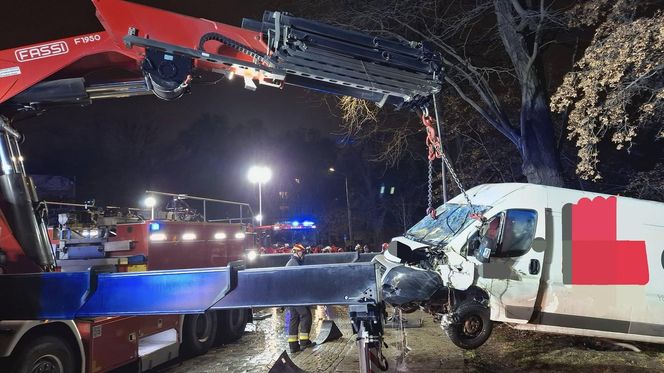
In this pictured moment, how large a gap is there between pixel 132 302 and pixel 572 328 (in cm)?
647

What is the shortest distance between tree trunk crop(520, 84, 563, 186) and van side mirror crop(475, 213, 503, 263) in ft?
18.7

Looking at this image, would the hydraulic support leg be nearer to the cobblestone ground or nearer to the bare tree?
the cobblestone ground

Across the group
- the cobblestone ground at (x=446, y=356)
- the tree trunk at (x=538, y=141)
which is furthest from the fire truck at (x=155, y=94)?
the tree trunk at (x=538, y=141)

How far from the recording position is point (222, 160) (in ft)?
162

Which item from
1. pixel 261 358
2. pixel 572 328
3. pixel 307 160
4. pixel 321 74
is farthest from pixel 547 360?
pixel 307 160

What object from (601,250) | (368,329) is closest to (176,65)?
(368,329)

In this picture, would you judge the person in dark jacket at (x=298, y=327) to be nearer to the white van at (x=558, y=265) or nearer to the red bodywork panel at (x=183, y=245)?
the red bodywork panel at (x=183, y=245)

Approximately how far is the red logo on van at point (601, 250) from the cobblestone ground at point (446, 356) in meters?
1.19

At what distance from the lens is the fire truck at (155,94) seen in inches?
154

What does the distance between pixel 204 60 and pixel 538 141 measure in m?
10.6

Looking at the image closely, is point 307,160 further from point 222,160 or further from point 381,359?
point 381,359

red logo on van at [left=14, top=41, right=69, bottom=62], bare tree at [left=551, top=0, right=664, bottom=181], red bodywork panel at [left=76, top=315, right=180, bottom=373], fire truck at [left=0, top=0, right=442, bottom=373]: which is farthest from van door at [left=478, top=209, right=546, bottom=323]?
red logo on van at [left=14, top=41, right=69, bottom=62]

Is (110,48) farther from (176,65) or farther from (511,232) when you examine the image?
(511,232)

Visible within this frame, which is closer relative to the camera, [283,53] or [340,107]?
[283,53]
